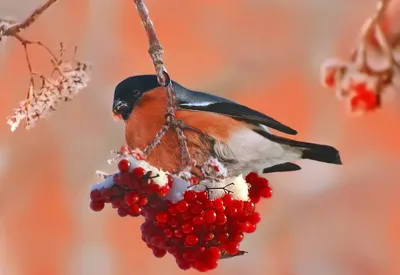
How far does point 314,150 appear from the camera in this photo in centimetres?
92

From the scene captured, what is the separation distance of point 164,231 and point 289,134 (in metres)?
0.29

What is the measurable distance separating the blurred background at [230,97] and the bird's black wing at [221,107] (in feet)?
0.04

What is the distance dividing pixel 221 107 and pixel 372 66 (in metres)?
0.29

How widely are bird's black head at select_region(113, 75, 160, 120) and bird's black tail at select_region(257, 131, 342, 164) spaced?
0.77ft

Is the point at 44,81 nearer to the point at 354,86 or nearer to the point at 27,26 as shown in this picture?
the point at 27,26

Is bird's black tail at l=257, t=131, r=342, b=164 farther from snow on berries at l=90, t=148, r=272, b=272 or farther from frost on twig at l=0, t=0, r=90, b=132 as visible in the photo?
frost on twig at l=0, t=0, r=90, b=132

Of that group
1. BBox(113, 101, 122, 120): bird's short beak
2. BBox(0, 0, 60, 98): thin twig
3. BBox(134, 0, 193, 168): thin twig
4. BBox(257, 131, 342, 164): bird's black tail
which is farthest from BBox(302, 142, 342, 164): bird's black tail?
BBox(0, 0, 60, 98): thin twig

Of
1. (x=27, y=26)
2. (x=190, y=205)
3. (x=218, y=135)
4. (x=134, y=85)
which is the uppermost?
(x=27, y=26)

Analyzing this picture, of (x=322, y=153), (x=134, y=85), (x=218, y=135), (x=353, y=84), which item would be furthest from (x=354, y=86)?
(x=134, y=85)

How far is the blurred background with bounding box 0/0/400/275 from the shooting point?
89 centimetres

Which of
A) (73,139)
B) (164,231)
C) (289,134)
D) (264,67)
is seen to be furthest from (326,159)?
(73,139)

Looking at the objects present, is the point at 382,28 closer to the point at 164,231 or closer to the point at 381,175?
the point at 381,175

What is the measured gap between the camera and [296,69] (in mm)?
912

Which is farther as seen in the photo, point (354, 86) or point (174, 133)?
point (174, 133)
